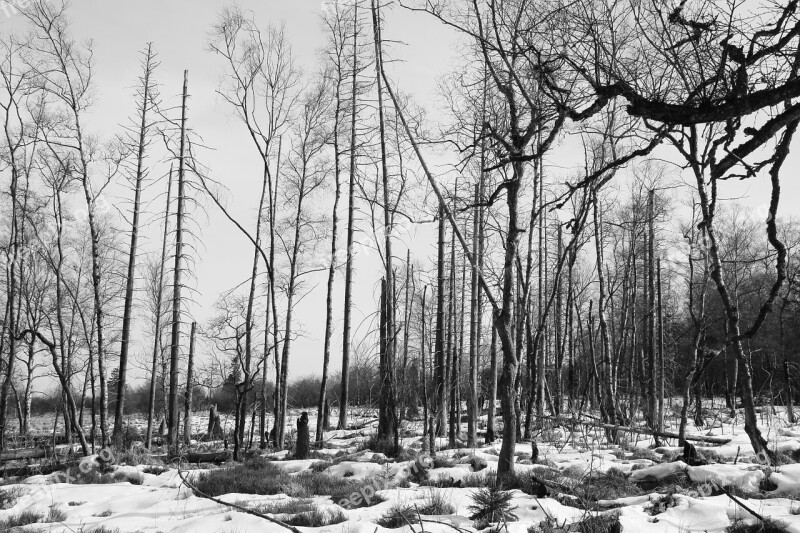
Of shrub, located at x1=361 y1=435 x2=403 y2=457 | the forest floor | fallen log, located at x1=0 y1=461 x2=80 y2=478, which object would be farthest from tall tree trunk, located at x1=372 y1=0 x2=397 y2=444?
fallen log, located at x1=0 y1=461 x2=80 y2=478

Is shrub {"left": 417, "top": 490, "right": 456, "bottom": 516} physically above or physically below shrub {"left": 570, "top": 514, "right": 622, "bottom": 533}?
below

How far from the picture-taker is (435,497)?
16.1ft

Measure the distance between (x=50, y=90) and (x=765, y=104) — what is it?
1589 centimetres

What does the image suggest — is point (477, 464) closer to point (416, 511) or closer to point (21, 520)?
point (416, 511)

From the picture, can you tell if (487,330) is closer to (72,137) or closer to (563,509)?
(72,137)

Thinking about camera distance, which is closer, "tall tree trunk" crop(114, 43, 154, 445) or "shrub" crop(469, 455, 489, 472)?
"shrub" crop(469, 455, 489, 472)

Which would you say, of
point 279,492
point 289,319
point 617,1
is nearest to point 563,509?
point 279,492

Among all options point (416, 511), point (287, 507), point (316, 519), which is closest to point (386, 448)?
point (287, 507)

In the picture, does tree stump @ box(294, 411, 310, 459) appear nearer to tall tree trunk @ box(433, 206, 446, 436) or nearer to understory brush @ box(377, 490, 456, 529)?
tall tree trunk @ box(433, 206, 446, 436)

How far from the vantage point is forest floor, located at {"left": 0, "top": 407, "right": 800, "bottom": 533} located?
4.13 m

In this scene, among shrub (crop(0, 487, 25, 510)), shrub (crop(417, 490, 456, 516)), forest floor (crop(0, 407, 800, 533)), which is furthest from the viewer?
shrub (crop(0, 487, 25, 510))

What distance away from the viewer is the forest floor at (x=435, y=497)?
163 inches

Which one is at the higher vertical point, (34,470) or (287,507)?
(287,507)

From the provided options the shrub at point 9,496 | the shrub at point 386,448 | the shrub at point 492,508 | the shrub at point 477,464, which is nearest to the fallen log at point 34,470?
the shrub at point 9,496
